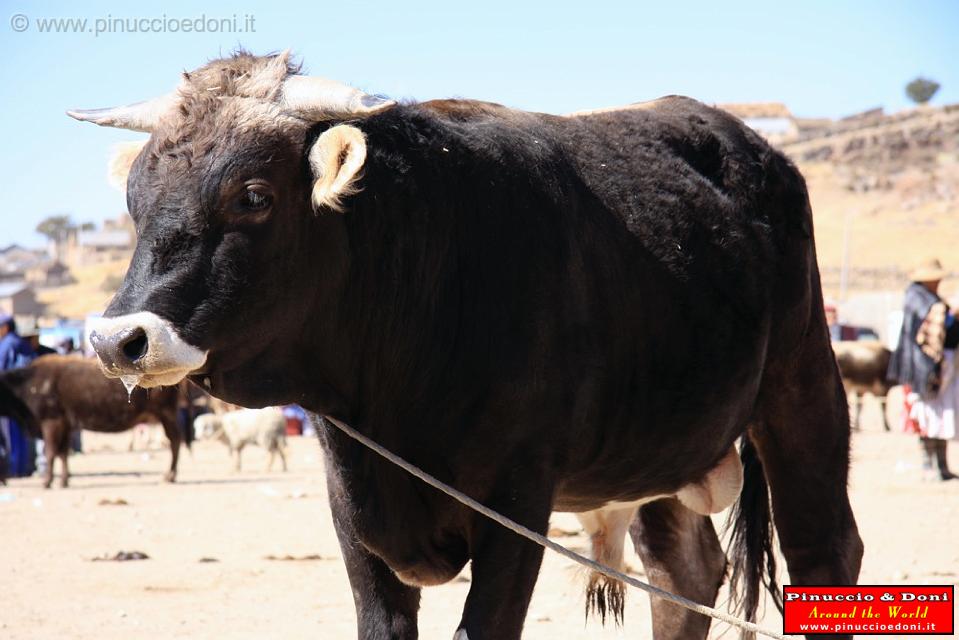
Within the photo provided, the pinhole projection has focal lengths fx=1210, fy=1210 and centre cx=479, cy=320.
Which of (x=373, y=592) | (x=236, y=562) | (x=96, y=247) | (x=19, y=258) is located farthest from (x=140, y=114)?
(x=19, y=258)

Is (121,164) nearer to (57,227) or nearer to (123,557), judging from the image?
(123,557)

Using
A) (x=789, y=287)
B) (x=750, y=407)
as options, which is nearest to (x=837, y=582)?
(x=750, y=407)

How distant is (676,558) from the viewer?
18.8ft

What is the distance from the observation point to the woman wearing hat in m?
13.9

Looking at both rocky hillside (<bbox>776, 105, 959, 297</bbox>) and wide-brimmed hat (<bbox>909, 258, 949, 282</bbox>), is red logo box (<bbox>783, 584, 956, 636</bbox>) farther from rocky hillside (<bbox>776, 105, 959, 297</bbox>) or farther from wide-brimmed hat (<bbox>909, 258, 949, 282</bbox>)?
rocky hillside (<bbox>776, 105, 959, 297</bbox>)

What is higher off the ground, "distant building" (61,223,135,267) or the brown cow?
the brown cow

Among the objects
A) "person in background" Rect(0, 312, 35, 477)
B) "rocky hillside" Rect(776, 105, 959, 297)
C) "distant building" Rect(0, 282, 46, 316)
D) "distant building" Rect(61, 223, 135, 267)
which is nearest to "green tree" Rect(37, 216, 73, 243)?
"distant building" Rect(61, 223, 135, 267)

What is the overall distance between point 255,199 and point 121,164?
0.71 m

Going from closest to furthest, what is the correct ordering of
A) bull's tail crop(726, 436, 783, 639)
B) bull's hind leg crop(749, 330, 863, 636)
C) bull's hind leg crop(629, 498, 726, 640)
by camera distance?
bull's hind leg crop(749, 330, 863, 636)
bull's hind leg crop(629, 498, 726, 640)
bull's tail crop(726, 436, 783, 639)

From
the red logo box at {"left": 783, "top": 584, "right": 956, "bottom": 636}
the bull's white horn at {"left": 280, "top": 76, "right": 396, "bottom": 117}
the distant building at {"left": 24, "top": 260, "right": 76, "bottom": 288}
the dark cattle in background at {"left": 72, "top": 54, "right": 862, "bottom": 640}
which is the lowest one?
the distant building at {"left": 24, "top": 260, "right": 76, "bottom": 288}

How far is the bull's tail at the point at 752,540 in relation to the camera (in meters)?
5.85

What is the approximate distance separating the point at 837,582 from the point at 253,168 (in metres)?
3.22

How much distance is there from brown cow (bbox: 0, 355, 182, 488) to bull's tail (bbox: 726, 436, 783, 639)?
1229cm

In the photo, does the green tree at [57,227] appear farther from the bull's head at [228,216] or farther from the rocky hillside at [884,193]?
the bull's head at [228,216]
